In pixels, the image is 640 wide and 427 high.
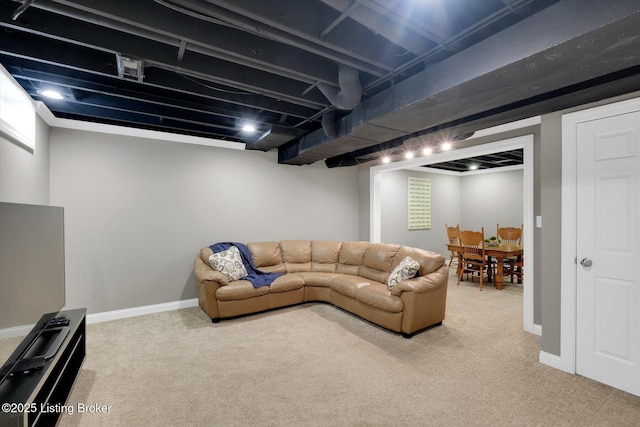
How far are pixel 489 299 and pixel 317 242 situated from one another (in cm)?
286

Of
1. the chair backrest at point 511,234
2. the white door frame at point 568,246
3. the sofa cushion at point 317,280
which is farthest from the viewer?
the chair backrest at point 511,234

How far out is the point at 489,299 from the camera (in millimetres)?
4410

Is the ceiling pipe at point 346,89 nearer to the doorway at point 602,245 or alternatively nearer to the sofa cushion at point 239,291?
the doorway at point 602,245

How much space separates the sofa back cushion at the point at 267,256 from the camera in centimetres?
450

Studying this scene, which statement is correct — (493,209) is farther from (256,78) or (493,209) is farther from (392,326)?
(256,78)

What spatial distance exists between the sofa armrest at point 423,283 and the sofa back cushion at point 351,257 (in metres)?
1.29

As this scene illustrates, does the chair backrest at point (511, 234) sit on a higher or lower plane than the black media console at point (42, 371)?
higher

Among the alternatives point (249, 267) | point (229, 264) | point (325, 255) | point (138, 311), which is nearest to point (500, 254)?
point (325, 255)

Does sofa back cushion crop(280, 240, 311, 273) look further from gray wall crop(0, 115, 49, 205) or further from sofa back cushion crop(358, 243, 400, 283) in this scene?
gray wall crop(0, 115, 49, 205)

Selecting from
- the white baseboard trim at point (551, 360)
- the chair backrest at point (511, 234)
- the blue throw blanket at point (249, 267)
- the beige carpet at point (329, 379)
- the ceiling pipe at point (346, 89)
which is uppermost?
the ceiling pipe at point (346, 89)

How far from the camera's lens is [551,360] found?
2.53m

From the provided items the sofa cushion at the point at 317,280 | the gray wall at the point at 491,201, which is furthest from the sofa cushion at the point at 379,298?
the gray wall at the point at 491,201

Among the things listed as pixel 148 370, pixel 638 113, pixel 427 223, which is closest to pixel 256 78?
pixel 148 370

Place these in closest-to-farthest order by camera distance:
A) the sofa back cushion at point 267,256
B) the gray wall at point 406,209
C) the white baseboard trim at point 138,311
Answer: the white baseboard trim at point 138,311 → the sofa back cushion at point 267,256 → the gray wall at point 406,209
